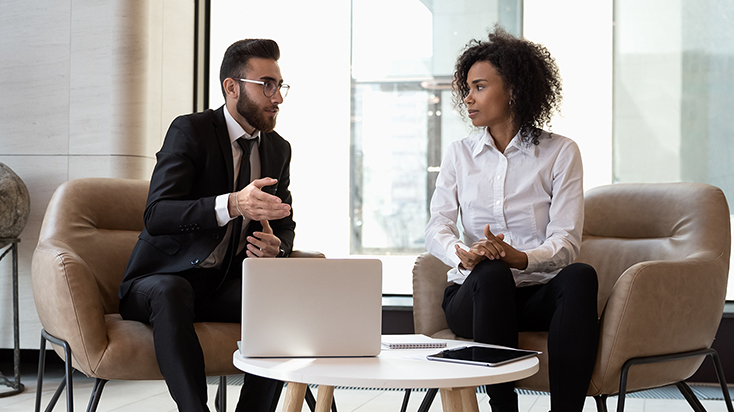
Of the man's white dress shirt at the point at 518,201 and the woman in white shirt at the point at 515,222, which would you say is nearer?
the woman in white shirt at the point at 515,222

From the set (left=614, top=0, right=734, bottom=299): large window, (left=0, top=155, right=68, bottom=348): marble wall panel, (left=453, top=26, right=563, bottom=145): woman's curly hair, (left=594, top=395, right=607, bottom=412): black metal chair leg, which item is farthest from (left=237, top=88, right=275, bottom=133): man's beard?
(left=614, top=0, right=734, bottom=299): large window

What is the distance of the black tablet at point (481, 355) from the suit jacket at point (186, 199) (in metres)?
0.77

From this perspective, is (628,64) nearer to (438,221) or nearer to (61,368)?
(438,221)

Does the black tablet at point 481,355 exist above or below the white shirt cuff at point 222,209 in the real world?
below

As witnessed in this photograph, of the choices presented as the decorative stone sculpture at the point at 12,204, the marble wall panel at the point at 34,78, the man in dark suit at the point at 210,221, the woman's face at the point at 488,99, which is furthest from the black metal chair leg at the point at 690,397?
the marble wall panel at the point at 34,78

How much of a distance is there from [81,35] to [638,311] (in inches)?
110

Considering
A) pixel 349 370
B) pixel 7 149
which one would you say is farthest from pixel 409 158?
pixel 349 370

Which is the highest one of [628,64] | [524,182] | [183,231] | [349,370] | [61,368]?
[628,64]

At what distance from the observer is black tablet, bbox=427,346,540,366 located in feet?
4.19

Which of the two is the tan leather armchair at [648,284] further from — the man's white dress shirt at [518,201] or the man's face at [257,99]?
the man's face at [257,99]

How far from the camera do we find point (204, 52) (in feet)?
12.4

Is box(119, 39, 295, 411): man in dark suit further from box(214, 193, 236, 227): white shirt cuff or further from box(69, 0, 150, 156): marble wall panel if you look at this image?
box(69, 0, 150, 156): marble wall panel

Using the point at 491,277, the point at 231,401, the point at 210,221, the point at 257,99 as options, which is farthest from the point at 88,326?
the point at 231,401

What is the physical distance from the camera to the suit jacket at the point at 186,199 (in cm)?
183
